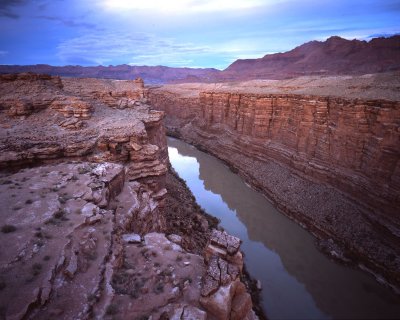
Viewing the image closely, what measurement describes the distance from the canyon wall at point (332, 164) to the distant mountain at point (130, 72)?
8574 centimetres

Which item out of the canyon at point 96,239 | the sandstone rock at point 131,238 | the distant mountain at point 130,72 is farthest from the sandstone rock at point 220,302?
the distant mountain at point 130,72

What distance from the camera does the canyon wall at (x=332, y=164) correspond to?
13.9 metres

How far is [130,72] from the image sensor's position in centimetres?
14538

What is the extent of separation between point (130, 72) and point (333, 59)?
106 metres

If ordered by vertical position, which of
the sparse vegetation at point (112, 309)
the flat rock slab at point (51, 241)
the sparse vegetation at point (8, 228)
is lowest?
the sparse vegetation at point (112, 309)

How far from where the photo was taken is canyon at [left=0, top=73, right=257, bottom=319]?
529 cm

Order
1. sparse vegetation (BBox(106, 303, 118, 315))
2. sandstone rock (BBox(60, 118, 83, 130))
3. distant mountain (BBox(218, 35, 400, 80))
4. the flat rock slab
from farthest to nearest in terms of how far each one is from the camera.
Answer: distant mountain (BBox(218, 35, 400, 80)), sandstone rock (BBox(60, 118, 83, 130)), sparse vegetation (BBox(106, 303, 118, 315)), the flat rock slab

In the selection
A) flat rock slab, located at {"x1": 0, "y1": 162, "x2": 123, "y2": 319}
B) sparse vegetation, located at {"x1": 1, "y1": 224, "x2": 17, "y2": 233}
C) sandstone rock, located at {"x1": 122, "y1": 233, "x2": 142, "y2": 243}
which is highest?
sparse vegetation, located at {"x1": 1, "y1": 224, "x2": 17, "y2": 233}

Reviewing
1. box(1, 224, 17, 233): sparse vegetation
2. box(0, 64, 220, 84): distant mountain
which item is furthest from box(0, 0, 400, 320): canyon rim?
box(0, 64, 220, 84): distant mountain

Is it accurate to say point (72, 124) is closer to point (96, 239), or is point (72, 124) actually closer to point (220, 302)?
point (96, 239)

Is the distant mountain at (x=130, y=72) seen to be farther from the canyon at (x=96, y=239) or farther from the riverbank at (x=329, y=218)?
the canyon at (x=96, y=239)

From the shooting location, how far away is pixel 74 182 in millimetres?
9086

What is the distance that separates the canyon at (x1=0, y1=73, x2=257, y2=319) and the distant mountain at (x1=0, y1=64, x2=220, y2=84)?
326ft

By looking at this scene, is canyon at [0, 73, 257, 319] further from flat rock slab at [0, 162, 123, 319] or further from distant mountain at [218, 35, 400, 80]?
distant mountain at [218, 35, 400, 80]
